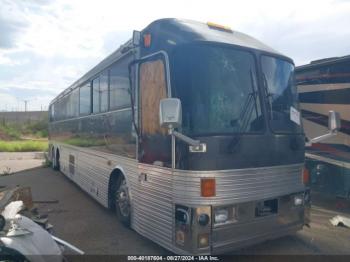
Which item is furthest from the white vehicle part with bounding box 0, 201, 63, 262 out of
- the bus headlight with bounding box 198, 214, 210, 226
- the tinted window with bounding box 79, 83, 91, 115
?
the tinted window with bounding box 79, 83, 91, 115

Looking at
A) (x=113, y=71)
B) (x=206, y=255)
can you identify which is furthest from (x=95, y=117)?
(x=206, y=255)

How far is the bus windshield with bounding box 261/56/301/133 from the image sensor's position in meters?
4.56

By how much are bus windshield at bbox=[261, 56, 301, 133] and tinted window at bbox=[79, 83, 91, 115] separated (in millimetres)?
4569

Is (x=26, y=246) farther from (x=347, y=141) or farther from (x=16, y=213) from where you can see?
(x=347, y=141)

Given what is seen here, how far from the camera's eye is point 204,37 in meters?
4.22

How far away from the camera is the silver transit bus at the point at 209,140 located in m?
3.94

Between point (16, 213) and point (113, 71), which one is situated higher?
point (113, 71)

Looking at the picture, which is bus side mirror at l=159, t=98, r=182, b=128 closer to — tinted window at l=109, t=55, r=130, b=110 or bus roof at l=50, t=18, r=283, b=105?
bus roof at l=50, t=18, r=283, b=105

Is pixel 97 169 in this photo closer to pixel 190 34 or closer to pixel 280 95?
pixel 190 34

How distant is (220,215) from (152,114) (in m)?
1.55

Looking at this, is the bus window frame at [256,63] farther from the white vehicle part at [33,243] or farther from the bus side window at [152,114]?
the white vehicle part at [33,243]

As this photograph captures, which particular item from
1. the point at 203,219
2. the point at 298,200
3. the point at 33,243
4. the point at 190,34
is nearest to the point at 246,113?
the point at 190,34

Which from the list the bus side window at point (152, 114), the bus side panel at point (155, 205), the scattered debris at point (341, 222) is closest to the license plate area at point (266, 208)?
the bus side panel at point (155, 205)

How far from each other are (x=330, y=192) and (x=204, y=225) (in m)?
4.39
